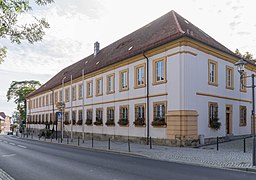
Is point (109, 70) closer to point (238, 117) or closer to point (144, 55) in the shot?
point (144, 55)

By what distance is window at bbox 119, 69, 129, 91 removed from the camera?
26091 millimetres

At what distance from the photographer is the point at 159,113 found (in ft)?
71.3

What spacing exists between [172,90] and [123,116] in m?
7.33

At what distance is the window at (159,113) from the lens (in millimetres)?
21016

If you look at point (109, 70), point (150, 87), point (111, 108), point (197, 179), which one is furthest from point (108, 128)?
point (197, 179)

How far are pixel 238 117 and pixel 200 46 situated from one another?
8913 mm

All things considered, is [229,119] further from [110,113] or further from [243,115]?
[110,113]

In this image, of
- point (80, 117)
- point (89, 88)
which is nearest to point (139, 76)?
point (89, 88)

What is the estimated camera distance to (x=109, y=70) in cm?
2928

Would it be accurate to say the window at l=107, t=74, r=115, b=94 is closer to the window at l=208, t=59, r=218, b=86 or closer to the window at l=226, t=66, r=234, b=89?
the window at l=208, t=59, r=218, b=86

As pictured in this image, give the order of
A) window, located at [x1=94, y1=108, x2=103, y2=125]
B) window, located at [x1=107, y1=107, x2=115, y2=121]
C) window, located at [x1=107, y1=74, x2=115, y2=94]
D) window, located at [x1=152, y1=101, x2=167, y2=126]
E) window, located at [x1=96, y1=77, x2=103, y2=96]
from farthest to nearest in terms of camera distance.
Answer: window, located at [x1=96, y1=77, x2=103, y2=96] < window, located at [x1=94, y1=108, x2=103, y2=125] < window, located at [x1=107, y1=74, x2=115, y2=94] < window, located at [x1=107, y1=107, x2=115, y2=121] < window, located at [x1=152, y1=101, x2=167, y2=126]

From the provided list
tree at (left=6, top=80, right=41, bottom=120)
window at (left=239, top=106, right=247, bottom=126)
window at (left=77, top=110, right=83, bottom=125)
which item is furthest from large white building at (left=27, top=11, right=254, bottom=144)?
tree at (left=6, top=80, right=41, bottom=120)

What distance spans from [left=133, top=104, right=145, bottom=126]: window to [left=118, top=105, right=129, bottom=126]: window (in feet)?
5.01

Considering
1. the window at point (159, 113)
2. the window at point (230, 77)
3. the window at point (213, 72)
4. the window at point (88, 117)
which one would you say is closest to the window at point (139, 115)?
the window at point (159, 113)
